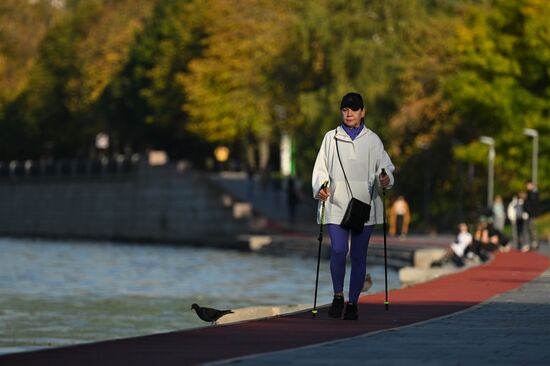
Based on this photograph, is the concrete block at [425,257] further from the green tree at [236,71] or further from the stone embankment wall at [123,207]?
the green tree at [236,71]

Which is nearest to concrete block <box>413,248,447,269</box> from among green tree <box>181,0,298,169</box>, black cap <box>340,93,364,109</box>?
black cap <box>340,93,364,109</box>

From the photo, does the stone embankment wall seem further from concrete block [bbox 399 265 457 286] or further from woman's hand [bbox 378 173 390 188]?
woman's hand [bbox 378 173 390 188]

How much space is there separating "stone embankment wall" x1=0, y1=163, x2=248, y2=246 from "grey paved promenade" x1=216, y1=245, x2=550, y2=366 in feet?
173

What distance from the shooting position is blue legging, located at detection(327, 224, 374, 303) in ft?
51.3

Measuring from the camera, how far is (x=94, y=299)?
37094 mm

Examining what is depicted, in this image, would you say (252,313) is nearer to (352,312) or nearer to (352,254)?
(352,312)

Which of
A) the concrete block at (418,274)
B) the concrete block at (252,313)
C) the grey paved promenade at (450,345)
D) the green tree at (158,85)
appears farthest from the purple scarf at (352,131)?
the green tree at (158,85)

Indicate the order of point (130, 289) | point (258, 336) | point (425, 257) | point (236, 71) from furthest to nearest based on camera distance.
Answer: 1. point (236, 71)
2. point (130, 289)
3. point (425, 257)
4. point (258, 336)

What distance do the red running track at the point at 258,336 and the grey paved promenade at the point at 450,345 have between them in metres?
0.43

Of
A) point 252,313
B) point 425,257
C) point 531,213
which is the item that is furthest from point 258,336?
point 531,213

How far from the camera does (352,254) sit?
15820 mm

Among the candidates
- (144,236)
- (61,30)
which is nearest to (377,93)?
(144,236)

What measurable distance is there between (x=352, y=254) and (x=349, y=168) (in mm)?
814

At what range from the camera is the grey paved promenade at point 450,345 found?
38.5ft
